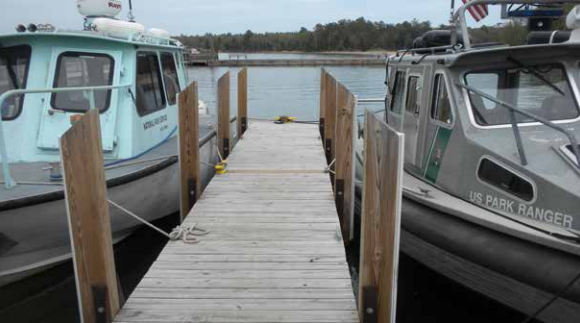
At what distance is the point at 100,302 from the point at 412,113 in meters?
4.18

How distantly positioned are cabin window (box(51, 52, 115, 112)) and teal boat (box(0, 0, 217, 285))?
0.01m

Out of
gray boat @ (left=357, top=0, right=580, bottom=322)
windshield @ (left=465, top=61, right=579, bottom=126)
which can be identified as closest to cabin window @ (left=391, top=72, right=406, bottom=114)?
gray boat @ (left=357, top=0, right=580, bottom=322)

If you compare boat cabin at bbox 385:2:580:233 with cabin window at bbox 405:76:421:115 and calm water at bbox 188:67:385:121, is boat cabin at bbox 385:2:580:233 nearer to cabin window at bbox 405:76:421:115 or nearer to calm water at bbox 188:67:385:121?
cabin window at bbox 405:76:421:115

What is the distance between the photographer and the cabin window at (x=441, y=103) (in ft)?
16.2

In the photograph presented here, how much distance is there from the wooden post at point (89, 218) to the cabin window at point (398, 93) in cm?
444

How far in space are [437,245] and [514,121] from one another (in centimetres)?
129

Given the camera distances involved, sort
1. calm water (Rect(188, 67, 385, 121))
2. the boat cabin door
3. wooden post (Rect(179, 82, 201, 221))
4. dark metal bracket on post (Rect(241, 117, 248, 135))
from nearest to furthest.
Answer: wooden post (Rect(179, 82, 201, 221)) → the boat cabin door → dark metal bracket on post (Rect(241, 117, 248, 135)) → calm water (Rect(188, 67, 385, 121))

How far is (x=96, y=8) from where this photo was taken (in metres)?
6.93

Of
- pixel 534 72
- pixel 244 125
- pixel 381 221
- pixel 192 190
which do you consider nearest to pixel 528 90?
pixel 534 72

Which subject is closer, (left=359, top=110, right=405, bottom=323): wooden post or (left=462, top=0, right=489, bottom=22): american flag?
(left=359, top=110, right=405, bottom=323): wooden post

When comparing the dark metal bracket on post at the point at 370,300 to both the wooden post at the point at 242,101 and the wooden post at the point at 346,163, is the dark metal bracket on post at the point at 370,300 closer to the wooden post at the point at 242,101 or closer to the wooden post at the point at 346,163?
the wooden post at the point at 346,163

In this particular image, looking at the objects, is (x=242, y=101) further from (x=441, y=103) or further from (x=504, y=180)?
(x=504, y=180)

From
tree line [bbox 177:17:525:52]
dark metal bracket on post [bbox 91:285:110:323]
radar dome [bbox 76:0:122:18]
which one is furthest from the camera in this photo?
tree line [bbox 177:17:525:52]

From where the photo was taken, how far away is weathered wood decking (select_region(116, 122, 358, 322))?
3.36 metres
